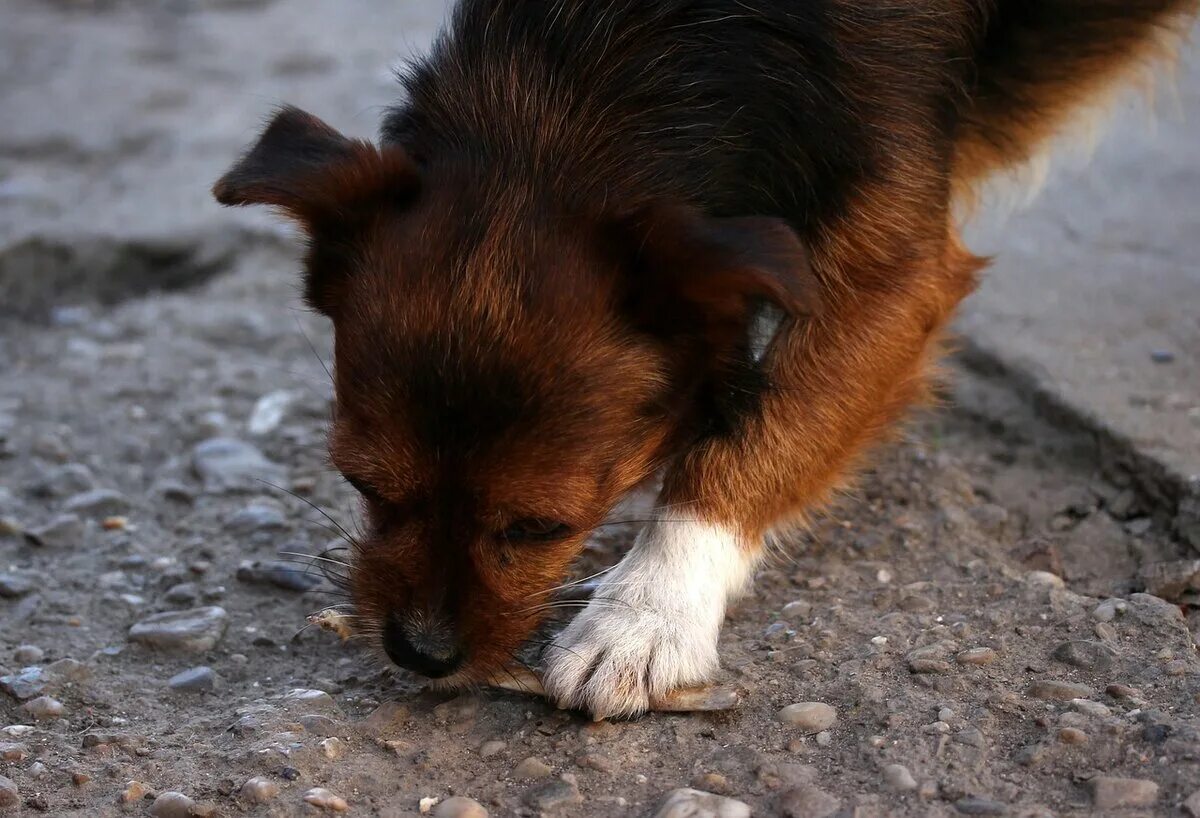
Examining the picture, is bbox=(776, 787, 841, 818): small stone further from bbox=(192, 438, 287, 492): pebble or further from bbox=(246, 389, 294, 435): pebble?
bbox=(246, 389, 294, 435): pebble

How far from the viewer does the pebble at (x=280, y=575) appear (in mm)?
4203

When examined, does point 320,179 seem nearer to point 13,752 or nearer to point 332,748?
point 332,748

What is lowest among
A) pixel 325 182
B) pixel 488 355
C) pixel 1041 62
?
pixel 488 355

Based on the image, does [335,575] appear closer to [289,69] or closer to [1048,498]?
[1048,498]

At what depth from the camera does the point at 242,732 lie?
335 centimetres

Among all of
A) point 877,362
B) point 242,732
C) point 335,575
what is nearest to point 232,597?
point 335,575

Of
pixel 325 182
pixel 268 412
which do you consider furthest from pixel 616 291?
pixel 268 412

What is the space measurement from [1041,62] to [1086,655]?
83.3 inches

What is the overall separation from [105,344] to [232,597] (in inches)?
90.4

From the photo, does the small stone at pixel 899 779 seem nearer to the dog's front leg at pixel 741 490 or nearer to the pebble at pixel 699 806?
the pebble at pixel 699 806

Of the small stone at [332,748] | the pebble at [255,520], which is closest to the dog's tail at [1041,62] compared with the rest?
the pebble at [255,520]

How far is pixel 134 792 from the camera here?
10.2 ft

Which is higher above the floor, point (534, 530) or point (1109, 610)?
point (534, 530)

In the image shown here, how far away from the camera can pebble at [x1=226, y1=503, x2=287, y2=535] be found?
179 inches
